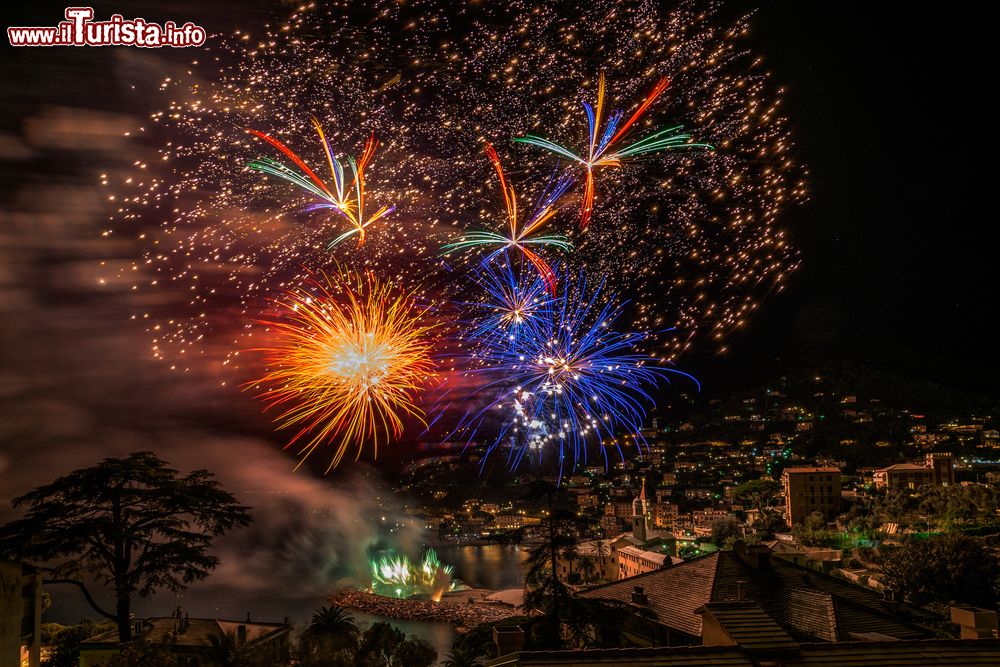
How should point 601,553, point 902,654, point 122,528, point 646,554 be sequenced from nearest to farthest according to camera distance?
point 902,654 → point 122,528 → point 601,553 → point 646,554

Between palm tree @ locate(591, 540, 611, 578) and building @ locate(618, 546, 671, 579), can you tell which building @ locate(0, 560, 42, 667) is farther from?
building @ locate(618, 546, 671, 579)

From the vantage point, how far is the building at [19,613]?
12.1 meters

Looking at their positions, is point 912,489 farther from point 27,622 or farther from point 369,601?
point 27,622

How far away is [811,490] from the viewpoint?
6084 cm

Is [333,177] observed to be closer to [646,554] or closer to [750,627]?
[750,627]

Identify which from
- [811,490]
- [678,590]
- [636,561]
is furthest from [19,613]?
[811,490]

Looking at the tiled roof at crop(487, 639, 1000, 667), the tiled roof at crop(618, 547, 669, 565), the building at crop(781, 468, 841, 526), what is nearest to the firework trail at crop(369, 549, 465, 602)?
the tiled roof at crop(618, 547, 669, 565)

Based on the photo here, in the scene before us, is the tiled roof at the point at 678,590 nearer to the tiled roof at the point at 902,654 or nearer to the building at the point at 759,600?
the building at the point at 759,600

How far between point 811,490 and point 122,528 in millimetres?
58427

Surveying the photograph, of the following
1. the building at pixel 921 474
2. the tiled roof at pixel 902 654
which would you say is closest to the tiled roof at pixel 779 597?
the tiled roof at pixel 902 654

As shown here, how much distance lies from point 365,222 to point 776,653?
1267 centimetres

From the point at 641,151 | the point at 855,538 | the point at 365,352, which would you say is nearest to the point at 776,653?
the point at 641,151

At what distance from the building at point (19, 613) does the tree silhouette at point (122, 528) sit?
0.38 metres

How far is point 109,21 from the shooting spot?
44.1ft
